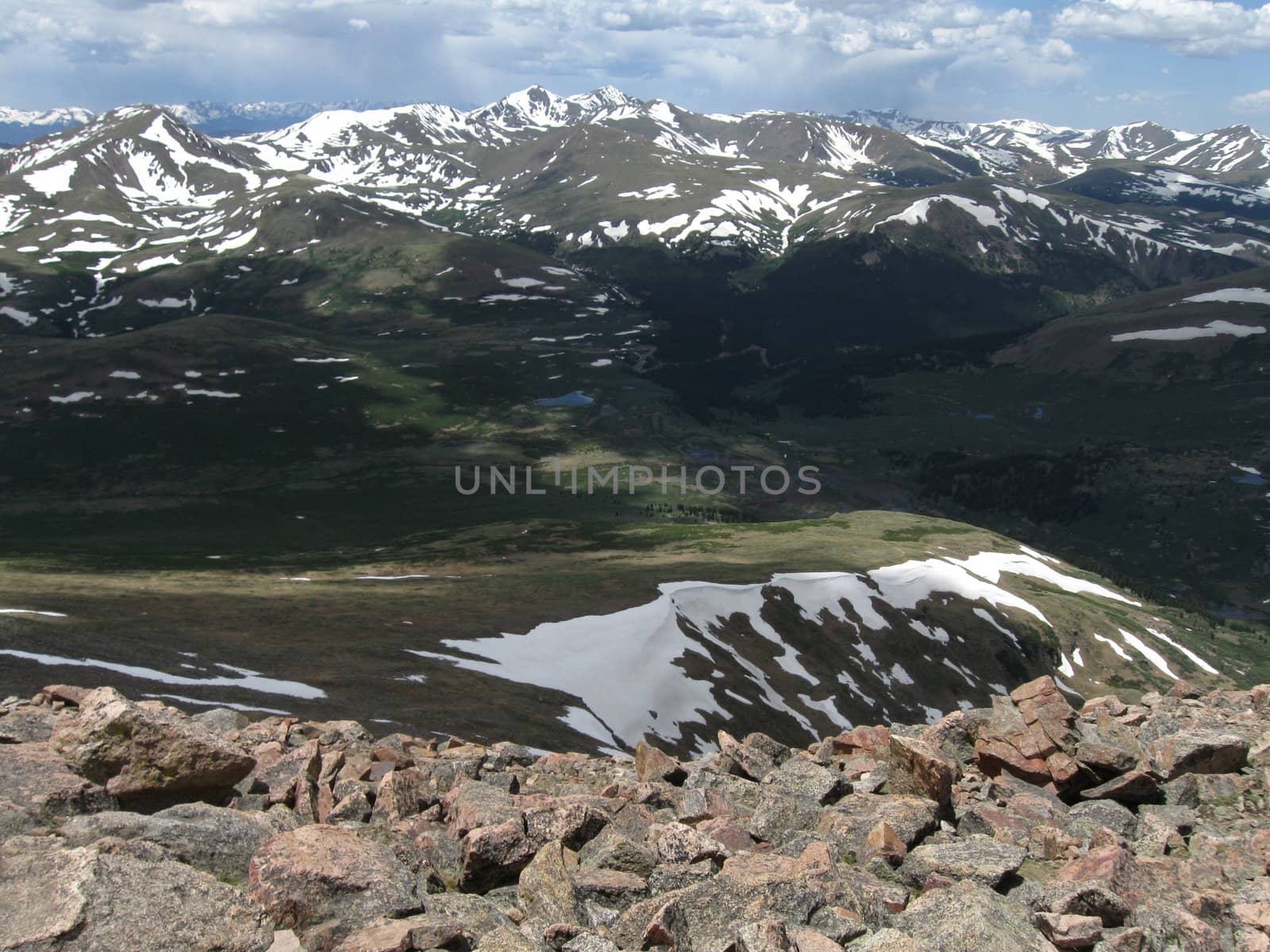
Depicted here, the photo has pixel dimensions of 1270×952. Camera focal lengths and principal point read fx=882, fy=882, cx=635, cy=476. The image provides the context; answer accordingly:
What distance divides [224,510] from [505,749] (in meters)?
191

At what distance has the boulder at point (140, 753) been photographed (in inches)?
742

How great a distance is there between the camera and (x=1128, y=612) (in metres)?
146

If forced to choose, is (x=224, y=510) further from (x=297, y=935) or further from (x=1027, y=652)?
(x=297, y=935)

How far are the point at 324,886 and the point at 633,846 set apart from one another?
6167mm

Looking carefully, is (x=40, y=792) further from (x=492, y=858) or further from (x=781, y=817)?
(x=781, y=817)

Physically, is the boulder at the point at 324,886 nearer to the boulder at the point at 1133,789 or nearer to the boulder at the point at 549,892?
→ the boulder at the point at 549,892

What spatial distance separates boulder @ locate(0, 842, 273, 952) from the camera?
12766mm

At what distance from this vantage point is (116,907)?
529 inches

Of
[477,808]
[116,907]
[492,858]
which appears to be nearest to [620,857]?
[492,858]

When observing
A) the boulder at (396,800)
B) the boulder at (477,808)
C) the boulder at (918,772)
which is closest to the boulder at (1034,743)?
the boulder at (918,772)

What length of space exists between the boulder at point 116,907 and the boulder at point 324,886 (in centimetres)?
42

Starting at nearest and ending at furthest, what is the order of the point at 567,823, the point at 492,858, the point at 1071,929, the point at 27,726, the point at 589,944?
the point at 589,944 < the point at 1071,929 < the point at 492,858 < the point at 567,823 < the point at 27,726

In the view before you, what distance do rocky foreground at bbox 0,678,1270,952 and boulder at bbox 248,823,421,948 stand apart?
1.6 inches

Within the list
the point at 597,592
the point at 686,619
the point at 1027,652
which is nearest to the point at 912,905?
the point at 686,619
